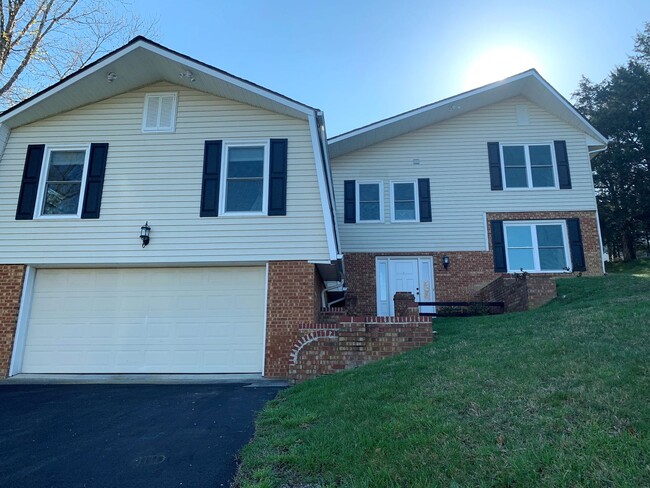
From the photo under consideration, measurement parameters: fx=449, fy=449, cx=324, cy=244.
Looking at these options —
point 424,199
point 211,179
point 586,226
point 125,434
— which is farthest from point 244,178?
point 586,226

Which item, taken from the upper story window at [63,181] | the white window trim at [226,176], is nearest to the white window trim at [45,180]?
the upper story window at [63,181]

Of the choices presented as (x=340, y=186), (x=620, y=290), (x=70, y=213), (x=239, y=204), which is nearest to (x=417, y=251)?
(x=340, y=186)

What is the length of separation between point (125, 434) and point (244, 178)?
543cm

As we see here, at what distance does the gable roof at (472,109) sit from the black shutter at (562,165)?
3.02 ft

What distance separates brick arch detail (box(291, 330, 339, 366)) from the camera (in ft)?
24.6

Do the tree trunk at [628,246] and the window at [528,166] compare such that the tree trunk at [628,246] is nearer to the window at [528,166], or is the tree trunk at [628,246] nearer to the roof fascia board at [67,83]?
the window at [528,166]

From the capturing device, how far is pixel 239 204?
886 cm

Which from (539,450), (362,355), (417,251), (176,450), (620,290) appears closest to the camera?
(539,450)

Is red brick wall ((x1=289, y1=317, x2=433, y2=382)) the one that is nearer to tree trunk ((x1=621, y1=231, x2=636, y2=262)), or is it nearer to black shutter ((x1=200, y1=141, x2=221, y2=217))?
black shutter ((x1=200, y1=141, x2=221, y2=217))

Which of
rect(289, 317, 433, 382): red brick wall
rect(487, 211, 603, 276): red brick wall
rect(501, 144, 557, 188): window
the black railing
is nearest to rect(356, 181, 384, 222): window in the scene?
rect(487, 211, 603, 276): red brick wall

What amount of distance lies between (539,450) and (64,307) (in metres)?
8.63

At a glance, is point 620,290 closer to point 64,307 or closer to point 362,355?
point 362,355

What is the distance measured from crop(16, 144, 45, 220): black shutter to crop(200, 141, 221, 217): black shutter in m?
3.39

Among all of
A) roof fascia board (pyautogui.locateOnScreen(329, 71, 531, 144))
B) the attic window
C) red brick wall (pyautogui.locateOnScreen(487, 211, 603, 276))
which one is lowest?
red brick wall (pyautogui.locateOnScreen(487, 211, 603, 276))
